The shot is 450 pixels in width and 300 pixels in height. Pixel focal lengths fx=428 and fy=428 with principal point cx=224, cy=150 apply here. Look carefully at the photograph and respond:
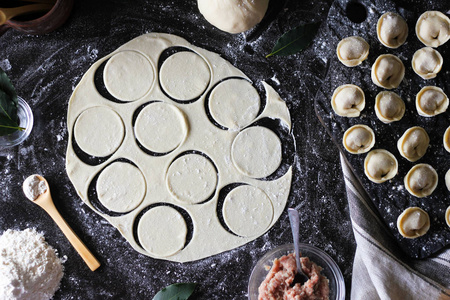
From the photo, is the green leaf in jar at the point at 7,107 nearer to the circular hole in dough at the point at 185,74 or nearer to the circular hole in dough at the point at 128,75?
the circular hole in dough at the point at 128,75

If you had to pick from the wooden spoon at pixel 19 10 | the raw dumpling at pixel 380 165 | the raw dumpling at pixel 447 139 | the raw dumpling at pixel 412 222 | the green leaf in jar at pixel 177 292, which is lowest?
the green leaf in jar at pixel 177 292

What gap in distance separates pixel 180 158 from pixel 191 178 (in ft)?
0.24

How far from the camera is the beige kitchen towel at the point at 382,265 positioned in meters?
1.26

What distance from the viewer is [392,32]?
1.27 m

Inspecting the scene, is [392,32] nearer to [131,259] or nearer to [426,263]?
[426,263]

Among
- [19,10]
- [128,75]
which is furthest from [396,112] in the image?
[19,10]

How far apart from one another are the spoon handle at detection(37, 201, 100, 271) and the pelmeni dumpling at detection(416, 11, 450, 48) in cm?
123

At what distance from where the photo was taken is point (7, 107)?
4.32 ft

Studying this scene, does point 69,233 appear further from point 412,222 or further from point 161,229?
point 412,222

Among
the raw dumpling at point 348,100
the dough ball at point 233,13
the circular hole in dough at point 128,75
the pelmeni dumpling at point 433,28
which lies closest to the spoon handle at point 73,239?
the circular hole in dough at point 128,75

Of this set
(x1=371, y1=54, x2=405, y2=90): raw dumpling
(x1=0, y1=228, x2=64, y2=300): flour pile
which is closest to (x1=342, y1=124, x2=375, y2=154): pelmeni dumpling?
(x1=371, y1=54, x2=405, y2=90): raw dumpling

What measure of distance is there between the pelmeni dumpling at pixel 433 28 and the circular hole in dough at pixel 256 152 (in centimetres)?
53

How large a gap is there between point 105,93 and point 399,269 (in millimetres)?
1066

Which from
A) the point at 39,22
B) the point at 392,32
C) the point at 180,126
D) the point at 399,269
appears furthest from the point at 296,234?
the point at 39,22
